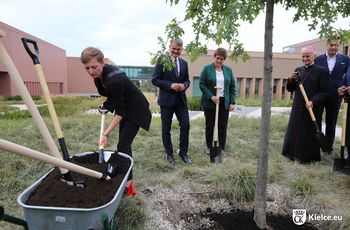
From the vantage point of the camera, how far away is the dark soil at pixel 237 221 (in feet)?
9.03

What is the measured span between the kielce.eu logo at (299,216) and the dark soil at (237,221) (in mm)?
39

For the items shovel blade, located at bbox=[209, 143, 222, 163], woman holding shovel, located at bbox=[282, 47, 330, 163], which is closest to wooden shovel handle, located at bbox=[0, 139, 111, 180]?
shovel blade, located at bbox=[209, 143, 222, 163]

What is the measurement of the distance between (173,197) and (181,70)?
1.90m

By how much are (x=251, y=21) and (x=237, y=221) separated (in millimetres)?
1946

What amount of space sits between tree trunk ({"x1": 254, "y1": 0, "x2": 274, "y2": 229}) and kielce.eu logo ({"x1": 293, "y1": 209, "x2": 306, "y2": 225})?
430mm

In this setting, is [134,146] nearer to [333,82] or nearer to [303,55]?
[303,55]

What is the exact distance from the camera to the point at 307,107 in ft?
13.3

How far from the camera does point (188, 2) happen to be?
7.29 ft

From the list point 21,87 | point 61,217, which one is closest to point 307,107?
point 61,217

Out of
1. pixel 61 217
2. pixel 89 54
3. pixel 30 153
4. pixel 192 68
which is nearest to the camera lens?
pixel 30 153

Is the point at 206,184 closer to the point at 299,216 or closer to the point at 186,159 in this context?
the point at 186,159

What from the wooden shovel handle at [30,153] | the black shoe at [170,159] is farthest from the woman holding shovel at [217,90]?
the wooden shovel handle at [30,153]

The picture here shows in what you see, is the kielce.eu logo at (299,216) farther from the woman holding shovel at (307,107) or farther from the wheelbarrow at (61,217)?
the wheelbarrow at (61,217)

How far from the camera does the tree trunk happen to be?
227cm
